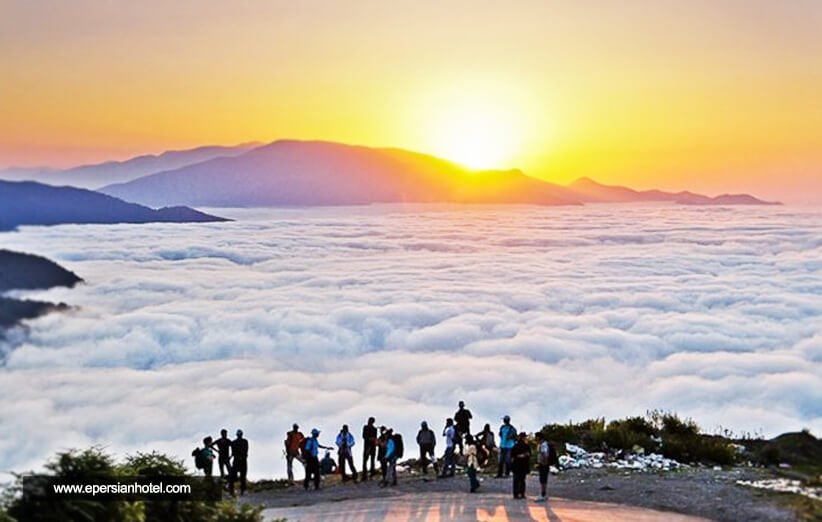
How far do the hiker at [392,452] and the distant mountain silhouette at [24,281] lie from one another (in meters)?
9.47

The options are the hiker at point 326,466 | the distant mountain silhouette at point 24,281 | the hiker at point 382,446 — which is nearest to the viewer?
the distant mountain silhouette at point 24,281

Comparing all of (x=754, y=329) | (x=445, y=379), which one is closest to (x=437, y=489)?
(x=445, y=379)

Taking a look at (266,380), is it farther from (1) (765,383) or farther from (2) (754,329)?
(2) (754,329)

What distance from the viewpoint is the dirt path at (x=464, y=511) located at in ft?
54.3

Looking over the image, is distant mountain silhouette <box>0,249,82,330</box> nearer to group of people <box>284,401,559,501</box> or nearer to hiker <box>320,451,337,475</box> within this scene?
group of people <box>284,401,559,501</box>

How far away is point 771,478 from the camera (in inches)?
772

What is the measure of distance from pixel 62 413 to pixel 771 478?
66105 mm

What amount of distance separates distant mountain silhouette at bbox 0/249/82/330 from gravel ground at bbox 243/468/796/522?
8254 mm

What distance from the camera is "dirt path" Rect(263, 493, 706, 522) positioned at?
54.3 feet

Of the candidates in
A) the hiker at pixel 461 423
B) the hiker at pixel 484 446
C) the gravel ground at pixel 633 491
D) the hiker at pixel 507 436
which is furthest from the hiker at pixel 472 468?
the hiker at pixel 484 446

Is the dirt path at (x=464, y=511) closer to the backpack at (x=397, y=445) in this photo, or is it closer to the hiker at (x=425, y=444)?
the backpack at (x=397, y=445)

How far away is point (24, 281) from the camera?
12.0 m

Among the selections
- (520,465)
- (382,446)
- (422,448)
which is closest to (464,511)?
(520,465)

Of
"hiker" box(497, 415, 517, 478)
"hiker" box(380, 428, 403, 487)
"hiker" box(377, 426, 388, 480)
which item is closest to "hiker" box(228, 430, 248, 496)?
"hiker" box(377, 426, 388, 480)
